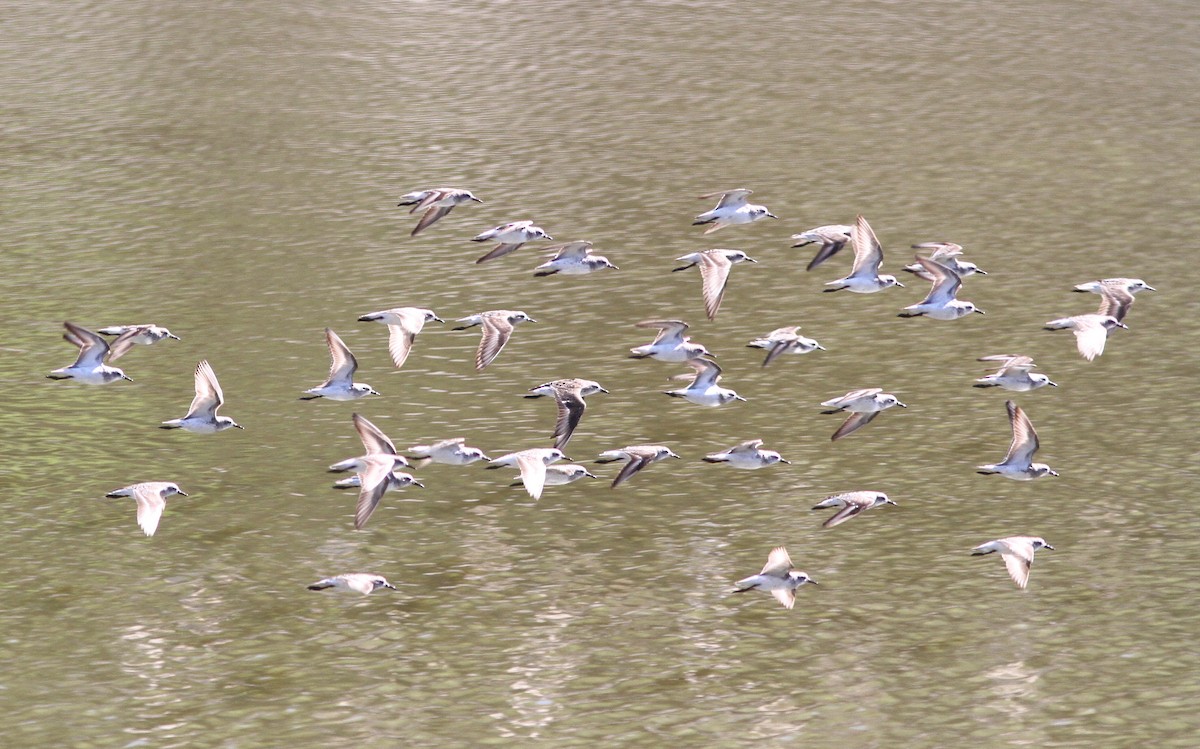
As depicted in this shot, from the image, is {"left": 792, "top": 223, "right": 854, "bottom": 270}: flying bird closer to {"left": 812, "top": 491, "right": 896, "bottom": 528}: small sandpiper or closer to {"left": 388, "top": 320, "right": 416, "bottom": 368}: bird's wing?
{"left": 812, "top": 491, "right": 896, "bottom": 528}: small sandpiper

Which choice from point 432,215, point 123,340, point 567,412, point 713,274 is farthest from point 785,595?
point 432,215

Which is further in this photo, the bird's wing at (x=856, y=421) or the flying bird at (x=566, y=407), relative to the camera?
the bird's wing at (x=856, y=421)

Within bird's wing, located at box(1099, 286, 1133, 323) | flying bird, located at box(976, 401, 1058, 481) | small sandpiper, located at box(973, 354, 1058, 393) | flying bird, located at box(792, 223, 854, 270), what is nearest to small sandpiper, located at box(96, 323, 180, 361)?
flying bird, located at box(792, 223, 854, 270)

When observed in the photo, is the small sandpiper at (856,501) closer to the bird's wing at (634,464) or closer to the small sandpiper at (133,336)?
the bird's wing at (634,464)

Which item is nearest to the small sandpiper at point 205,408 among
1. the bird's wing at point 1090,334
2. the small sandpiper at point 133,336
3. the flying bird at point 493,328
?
the small sandpiper at point 133,336

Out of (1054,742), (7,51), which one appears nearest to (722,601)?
(1054,742)

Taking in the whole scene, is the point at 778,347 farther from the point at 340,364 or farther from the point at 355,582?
the point at 355,582
